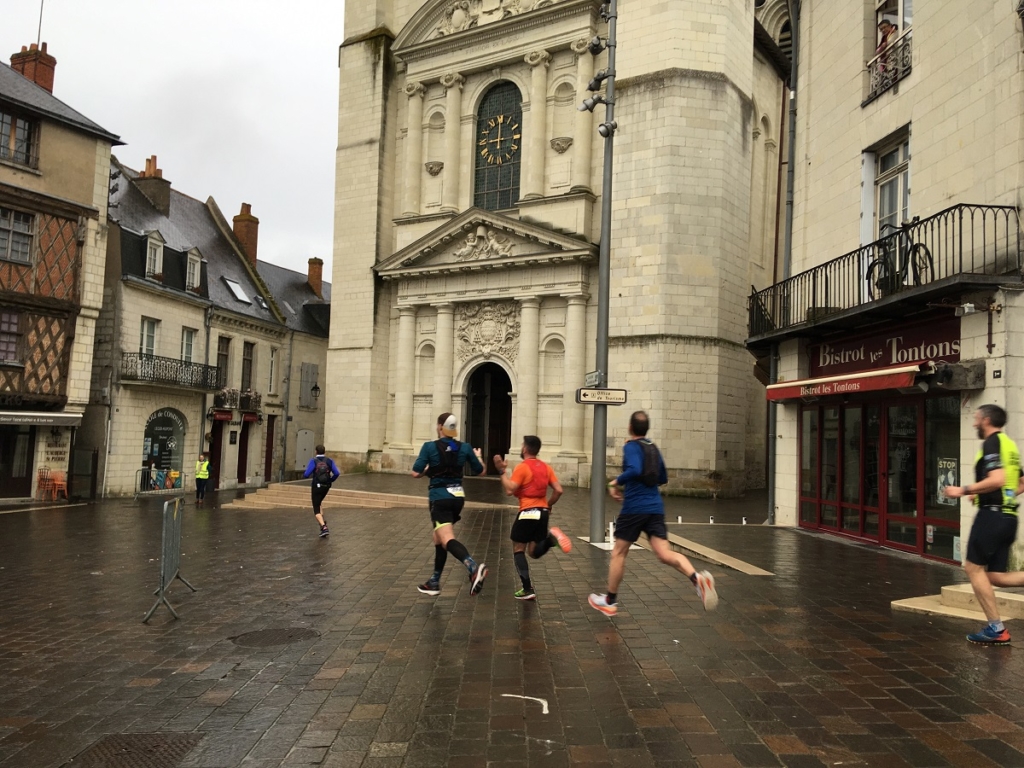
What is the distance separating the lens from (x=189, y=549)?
459 inches

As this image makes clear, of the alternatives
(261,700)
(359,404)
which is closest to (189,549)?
(261,700)

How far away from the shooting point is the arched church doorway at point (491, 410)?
94.6 feet

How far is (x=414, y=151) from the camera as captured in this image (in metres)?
29.3

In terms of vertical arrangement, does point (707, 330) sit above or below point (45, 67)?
below

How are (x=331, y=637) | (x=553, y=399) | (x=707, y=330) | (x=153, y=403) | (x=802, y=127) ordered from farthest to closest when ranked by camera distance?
(x=153, y=403), (x=553, y=399), (x=707, y=330), (x=802, y=127), (x=331, y=637)

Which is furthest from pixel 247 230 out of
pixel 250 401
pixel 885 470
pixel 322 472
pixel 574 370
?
pixel 885 470

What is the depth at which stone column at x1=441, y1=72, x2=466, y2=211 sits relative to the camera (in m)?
28.5

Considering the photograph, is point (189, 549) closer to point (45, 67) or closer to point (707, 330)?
point (707, 330)

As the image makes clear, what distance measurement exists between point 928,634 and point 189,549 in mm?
Result: 9586

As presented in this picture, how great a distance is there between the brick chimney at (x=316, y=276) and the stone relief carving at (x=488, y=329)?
15.4 m

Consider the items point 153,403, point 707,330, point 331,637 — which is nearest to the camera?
point 331,637

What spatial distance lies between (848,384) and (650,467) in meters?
5.98

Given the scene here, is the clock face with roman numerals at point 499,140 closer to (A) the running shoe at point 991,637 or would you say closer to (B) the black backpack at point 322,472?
(B) the black backpack at point 322,472

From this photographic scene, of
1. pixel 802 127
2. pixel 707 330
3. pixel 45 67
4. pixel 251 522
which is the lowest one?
pixel 251 522
